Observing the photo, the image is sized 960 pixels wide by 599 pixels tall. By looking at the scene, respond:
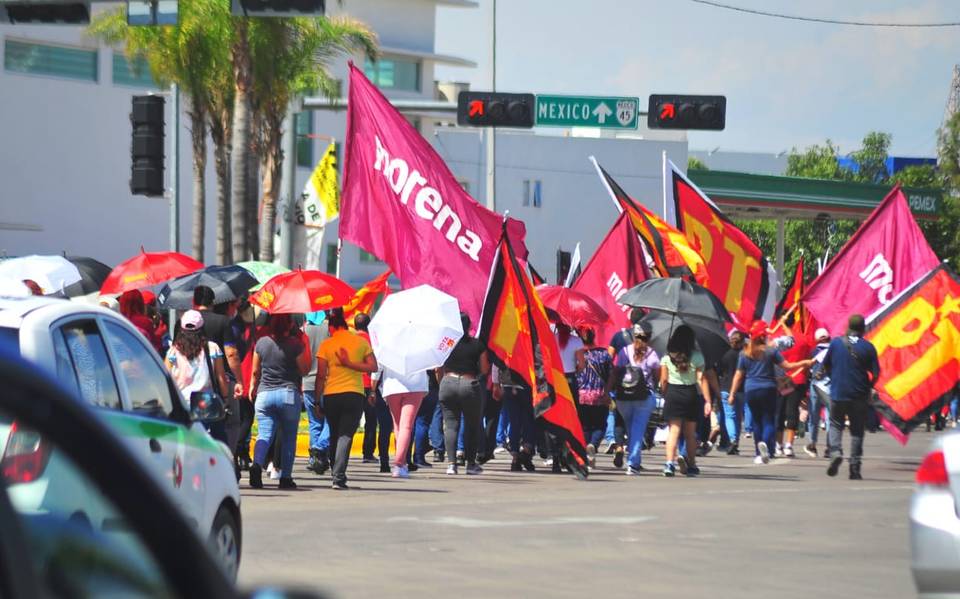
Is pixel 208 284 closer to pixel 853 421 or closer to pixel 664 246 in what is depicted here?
pixel 853 421

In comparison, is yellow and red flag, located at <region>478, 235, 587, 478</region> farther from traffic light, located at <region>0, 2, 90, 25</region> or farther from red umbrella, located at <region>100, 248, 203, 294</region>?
red umbrella, located at <region>100, 248, 203, 294</region>

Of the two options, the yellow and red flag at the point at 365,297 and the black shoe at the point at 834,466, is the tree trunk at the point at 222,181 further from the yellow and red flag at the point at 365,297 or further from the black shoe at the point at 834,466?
the black shoe at the point at 834,466

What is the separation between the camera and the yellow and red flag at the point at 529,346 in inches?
712

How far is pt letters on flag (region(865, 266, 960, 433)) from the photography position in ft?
68.7

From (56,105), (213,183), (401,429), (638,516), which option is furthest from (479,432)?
(213,183)

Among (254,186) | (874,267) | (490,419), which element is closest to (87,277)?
(490,419)

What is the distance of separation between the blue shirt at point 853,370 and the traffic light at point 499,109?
7060 millimetres

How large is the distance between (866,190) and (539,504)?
55.9 m

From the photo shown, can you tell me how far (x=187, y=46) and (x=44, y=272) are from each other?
20651 millimetres

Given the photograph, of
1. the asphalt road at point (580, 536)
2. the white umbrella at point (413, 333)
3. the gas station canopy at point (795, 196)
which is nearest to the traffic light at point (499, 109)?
the white umbrella at point (413, 333)

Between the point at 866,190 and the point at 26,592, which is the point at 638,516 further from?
the point at 866,190

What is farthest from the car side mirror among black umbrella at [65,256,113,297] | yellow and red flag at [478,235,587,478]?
black umbrella at [65,256,113,297]

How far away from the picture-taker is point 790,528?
43.3ft

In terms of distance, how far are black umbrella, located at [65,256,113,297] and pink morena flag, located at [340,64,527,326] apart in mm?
3846
